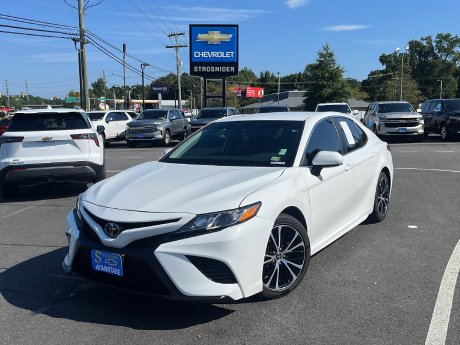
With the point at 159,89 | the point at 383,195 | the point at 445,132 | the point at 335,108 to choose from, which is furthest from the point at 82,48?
the point at 159,89

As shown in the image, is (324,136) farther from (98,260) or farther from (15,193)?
(15,193)

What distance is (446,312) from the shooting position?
379 centimetres

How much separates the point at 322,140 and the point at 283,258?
5.28ft

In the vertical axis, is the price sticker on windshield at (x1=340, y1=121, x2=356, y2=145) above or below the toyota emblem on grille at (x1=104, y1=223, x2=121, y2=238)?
above

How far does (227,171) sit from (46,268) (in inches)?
87.6

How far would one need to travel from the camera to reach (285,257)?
4.11 m

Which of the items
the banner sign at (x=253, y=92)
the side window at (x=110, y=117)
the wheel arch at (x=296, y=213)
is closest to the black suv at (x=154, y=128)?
the side window at (x=110, y=117)

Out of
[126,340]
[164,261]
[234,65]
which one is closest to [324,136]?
[164,261]

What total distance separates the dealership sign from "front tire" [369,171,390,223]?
26.6 metres

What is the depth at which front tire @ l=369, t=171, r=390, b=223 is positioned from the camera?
250 inches

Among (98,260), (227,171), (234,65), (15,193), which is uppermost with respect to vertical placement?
(234,65)

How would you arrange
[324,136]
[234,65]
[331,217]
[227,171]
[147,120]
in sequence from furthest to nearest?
[234,65] → [147,120] → [324,136] → [331,217] → [227,171]

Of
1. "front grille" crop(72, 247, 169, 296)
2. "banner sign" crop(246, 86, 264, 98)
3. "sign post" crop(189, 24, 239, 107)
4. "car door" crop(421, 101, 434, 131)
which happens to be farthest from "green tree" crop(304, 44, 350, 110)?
"front grille" crop(72, 247, 169, 296)

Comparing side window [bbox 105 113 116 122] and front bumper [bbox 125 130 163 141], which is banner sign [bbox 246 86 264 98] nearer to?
side window [bbox 105 113 116 122]
